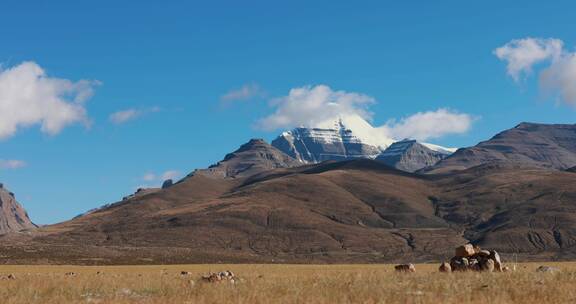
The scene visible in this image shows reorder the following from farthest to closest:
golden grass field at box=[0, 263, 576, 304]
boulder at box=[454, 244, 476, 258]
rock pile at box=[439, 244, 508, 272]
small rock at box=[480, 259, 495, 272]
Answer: boulder at box=[454, 244, 476, 258] → rock pile at box=[439, 244, 508, 272] → small rock at box=[480, 259, 495, 272] → golden grass field at box=[0, 263, 576, 304]

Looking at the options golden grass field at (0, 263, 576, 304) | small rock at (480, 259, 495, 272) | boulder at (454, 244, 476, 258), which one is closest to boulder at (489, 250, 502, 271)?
small rock at (480, 259, 495, 272)

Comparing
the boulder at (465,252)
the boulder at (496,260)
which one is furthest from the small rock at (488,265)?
the boulder at (465,252)

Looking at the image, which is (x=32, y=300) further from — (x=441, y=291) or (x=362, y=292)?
(x=441, y=291)

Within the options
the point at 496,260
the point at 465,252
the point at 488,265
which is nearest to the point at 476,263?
the point at 496,260

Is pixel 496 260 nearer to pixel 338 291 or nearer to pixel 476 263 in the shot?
pixel 476 263

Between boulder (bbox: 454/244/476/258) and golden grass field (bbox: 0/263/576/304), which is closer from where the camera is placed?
golden grass field (bbox: 0/263/576/304)

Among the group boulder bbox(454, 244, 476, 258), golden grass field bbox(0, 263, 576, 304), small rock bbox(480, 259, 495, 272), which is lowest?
golden grass field bbox(0, 263, 576, 304)

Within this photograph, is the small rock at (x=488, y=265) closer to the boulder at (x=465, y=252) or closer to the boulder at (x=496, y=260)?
the boulder at (x=496, y=260)

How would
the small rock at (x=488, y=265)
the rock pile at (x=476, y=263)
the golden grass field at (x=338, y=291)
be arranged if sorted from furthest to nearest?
1. the rock pile at (x=476, y=263)
2. the small rock at (x=488, y=265)
3. the golden grass field at (x=338, y=291)

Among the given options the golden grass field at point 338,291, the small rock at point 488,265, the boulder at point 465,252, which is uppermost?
the boulder at point 465,252

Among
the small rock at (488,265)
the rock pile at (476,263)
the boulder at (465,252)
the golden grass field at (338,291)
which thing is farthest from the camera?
the boulder at (465,252)

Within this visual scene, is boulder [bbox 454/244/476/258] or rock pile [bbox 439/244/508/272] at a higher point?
boulder [bbox 454/244/476/258]

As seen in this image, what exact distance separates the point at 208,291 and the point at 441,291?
25.7 feet

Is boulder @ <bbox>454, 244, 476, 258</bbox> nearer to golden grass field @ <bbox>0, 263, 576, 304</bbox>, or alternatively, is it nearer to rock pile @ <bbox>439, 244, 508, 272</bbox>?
rock pile @ <bbox>439, 244, 508, 272</bbox>
